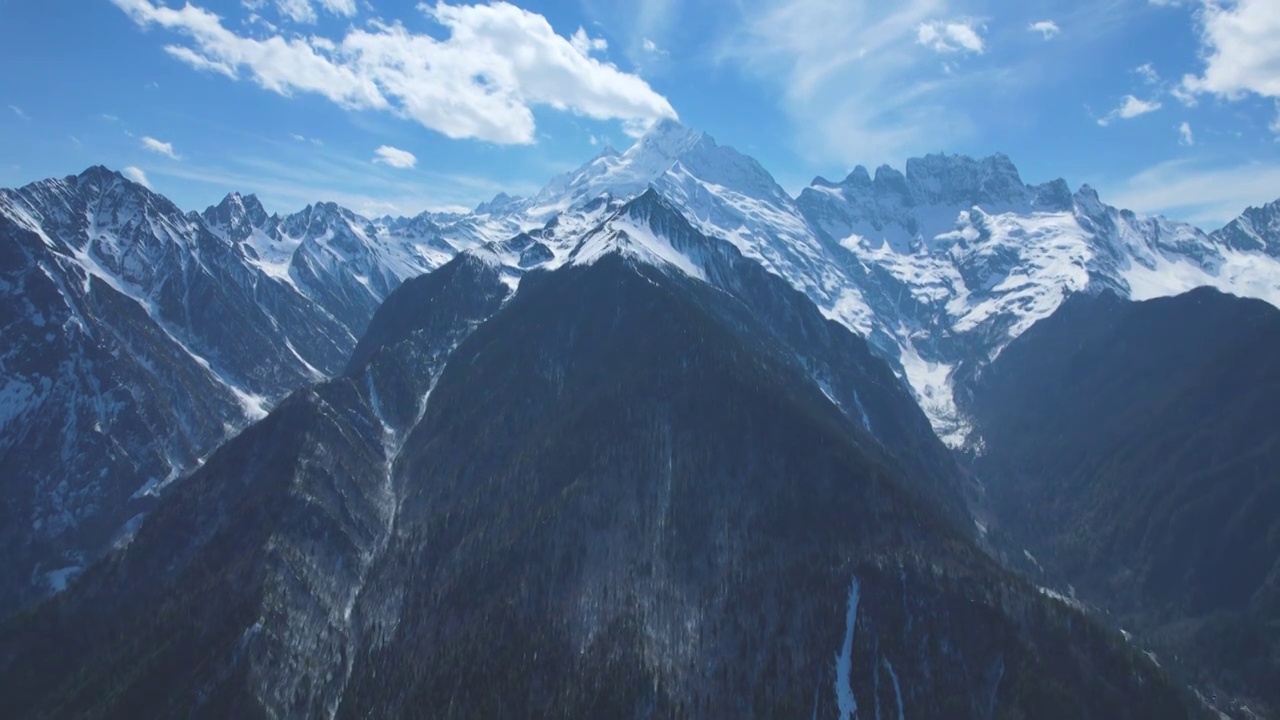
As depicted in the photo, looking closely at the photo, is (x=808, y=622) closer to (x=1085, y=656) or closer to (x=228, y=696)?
(x=1085, y=656)

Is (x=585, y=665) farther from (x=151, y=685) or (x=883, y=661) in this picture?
(x=151, y=685)

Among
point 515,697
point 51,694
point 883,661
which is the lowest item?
point 51,694

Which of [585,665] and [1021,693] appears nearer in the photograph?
[1021,693]

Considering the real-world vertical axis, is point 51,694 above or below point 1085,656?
below

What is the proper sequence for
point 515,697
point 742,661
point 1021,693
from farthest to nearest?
point 742,661
point 515,697
point 1021,693

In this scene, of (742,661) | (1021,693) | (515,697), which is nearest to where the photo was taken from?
(1021,693)

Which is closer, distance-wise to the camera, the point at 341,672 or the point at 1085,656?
the point at 1085,656

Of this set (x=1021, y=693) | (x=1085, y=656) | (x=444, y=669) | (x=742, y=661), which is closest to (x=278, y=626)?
(x=444, y=669)

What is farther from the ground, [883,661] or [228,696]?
[883,661]

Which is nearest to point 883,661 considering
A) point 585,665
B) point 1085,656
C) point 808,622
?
point 808,622
